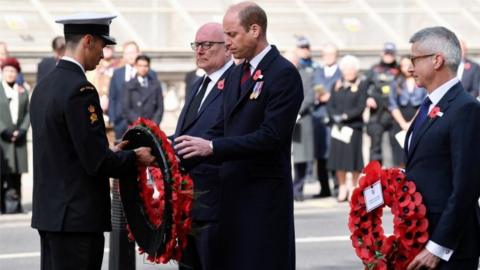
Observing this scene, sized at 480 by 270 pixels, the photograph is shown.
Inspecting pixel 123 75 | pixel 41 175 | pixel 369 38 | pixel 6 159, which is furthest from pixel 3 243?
pixel 369 38

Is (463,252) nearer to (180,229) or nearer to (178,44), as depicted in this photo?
(180,229)

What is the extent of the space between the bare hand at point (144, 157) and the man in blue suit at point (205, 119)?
0.51 metres

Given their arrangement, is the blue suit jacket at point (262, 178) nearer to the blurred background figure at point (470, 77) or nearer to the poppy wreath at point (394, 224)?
the poppy wreath at point (394, 224)

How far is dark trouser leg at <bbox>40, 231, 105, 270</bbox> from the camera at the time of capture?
23.0 ft

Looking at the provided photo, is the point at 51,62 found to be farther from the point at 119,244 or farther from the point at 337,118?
the point at 119,244

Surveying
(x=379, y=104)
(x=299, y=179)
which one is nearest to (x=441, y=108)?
(x=299, y=179)

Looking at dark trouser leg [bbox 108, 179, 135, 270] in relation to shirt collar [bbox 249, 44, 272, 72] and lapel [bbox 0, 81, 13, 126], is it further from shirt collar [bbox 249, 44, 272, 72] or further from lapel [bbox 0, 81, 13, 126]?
lapel [bbox 0, 81, 13, 126]

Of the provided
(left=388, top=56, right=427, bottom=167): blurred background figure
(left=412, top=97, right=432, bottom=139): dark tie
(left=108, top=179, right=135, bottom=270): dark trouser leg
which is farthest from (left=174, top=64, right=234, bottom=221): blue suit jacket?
(left=388, top=56, right=427, bottom=167): blurred background figure

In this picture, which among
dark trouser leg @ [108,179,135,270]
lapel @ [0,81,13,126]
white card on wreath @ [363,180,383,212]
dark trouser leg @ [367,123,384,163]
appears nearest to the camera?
white card on wreath @ [363,180,383,212]

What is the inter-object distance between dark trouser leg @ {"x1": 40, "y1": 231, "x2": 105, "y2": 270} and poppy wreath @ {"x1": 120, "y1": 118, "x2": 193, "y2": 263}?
33 cm

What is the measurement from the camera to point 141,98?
16562 millimetres

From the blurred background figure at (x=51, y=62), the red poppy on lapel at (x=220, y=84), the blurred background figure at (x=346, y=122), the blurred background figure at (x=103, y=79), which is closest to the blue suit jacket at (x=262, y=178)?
the red poppy on lapel at (x=220, y=84)

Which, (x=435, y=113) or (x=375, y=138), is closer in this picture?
(x=435, y=113)

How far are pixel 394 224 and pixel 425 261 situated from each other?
0.87ft
